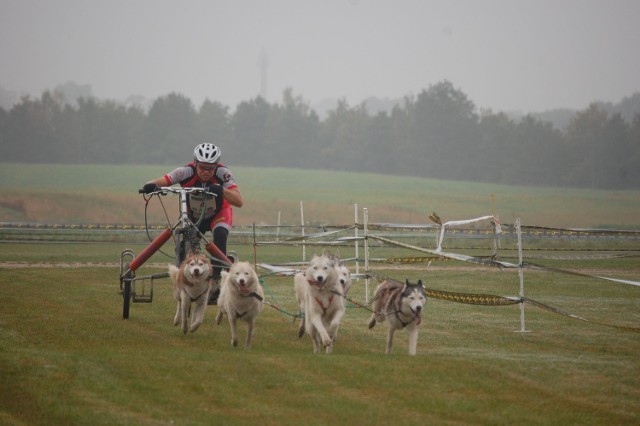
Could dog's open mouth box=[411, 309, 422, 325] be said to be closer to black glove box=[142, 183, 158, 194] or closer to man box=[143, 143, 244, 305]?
man box=[143, 143, 244, 305]

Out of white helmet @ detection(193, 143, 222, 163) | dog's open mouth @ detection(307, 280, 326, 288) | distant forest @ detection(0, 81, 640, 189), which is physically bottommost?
dog's open mouth @ detection(307, 280, 326, 288)

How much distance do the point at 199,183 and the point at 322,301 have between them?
335 centimetres

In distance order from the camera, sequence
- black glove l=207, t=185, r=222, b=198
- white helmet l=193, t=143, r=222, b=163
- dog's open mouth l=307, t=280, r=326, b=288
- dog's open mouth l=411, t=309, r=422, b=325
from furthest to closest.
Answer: white helmet l=193, t=143, r=222, b=163 → black glove l=207, t=185, r=222, b=198 → dog's open mouth l=307, t=280, r=326, b=288 → dog's open mouth l=411, t=309, r=422, b=325

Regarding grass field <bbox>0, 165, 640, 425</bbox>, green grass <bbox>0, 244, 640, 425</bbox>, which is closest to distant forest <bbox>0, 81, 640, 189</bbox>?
grass field <bbox>0, 165, 640, 425</bbox>

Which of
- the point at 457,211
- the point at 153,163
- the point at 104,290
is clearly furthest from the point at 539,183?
the point at 104,290

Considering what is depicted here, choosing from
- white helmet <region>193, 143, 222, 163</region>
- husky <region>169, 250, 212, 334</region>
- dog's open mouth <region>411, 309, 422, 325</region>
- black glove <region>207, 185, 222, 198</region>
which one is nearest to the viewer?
dog's open mouth <region>411, 309, 422, 325</region>

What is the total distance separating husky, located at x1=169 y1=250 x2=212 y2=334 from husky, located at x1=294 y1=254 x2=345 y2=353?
5.41 ft

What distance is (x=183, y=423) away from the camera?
9500mm

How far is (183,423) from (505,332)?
820 cm

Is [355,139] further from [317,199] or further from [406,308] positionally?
[406,308]

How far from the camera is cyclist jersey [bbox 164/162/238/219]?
15.9 m

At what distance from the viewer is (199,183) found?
635 inches

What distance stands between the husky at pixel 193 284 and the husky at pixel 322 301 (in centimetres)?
165

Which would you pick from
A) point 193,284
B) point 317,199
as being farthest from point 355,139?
point 193,284
